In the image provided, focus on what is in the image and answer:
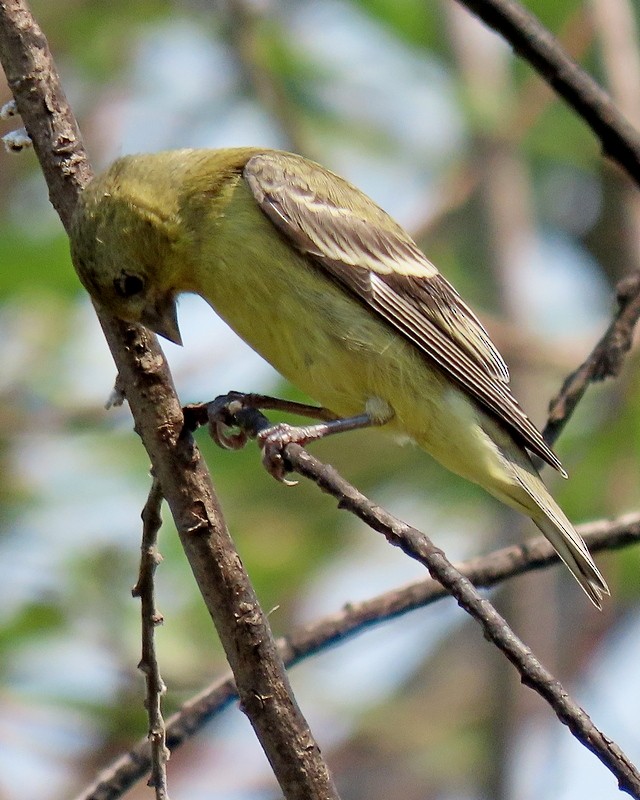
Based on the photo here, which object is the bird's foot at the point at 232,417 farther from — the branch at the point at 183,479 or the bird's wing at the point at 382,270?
the bird's wing at the point at 382,270

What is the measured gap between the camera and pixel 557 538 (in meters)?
4.23

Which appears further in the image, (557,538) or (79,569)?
(79,569)

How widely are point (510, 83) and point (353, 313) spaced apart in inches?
213

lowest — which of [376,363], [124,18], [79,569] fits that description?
[376,363]

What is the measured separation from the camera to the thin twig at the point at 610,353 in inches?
153

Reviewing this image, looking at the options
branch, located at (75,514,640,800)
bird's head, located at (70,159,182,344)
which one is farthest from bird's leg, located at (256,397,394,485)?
bird's head, located at (70,159,182,344)

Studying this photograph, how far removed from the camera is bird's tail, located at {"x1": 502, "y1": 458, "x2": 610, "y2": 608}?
4.11m

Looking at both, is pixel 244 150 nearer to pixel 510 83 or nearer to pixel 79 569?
pixel 79 569

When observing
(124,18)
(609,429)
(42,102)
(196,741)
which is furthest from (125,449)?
(42,102)

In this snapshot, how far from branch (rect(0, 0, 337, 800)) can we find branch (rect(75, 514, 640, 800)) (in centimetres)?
70

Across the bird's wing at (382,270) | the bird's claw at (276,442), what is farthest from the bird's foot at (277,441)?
the bird's wing at (382,270)

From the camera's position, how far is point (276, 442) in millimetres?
3561

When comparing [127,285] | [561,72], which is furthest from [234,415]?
[561,72]

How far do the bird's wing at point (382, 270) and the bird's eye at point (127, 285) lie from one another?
0.56 meters
